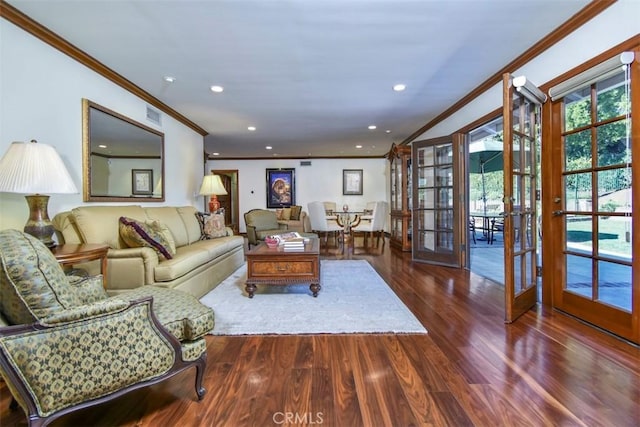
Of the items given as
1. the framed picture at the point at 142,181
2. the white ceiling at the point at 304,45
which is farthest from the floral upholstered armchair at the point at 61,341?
the framed picture at the point at 142,181

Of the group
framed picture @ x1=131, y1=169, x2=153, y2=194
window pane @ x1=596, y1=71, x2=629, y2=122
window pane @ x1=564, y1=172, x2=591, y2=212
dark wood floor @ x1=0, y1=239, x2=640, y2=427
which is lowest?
dark wood floor @ x1=0, y1=239, x2=640, y2=427

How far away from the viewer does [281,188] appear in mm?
8297

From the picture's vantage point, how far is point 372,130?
547 centimetres

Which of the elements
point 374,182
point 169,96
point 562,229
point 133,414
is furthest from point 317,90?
point 374,182

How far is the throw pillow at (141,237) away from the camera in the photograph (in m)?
2.57

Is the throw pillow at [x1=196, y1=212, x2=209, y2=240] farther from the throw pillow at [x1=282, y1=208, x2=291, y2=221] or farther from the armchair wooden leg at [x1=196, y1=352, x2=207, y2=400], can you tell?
the throw pillow at [x1=282, y1=208, x2=291, y2=221]

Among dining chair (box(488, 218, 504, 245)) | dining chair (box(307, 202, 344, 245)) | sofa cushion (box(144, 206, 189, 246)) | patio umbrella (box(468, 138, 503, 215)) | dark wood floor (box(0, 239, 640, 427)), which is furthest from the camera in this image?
patio umbrella (box(468, 138, 503, 215))

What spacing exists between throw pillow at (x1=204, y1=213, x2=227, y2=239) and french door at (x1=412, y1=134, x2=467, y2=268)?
124 inches

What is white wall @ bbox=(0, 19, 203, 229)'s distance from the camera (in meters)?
2.07

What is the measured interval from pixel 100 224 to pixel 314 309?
6.86 ft

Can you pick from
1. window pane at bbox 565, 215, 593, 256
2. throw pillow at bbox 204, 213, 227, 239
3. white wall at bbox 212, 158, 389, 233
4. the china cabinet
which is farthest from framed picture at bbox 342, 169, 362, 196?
window pane at bbox 565, 215, 593, 256

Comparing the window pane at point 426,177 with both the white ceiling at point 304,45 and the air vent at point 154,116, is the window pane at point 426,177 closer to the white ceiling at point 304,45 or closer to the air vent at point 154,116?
the white ceiling at point 304,45

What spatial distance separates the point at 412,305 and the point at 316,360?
1.27 meters

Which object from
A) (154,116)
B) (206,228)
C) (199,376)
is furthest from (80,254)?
(154,116)
